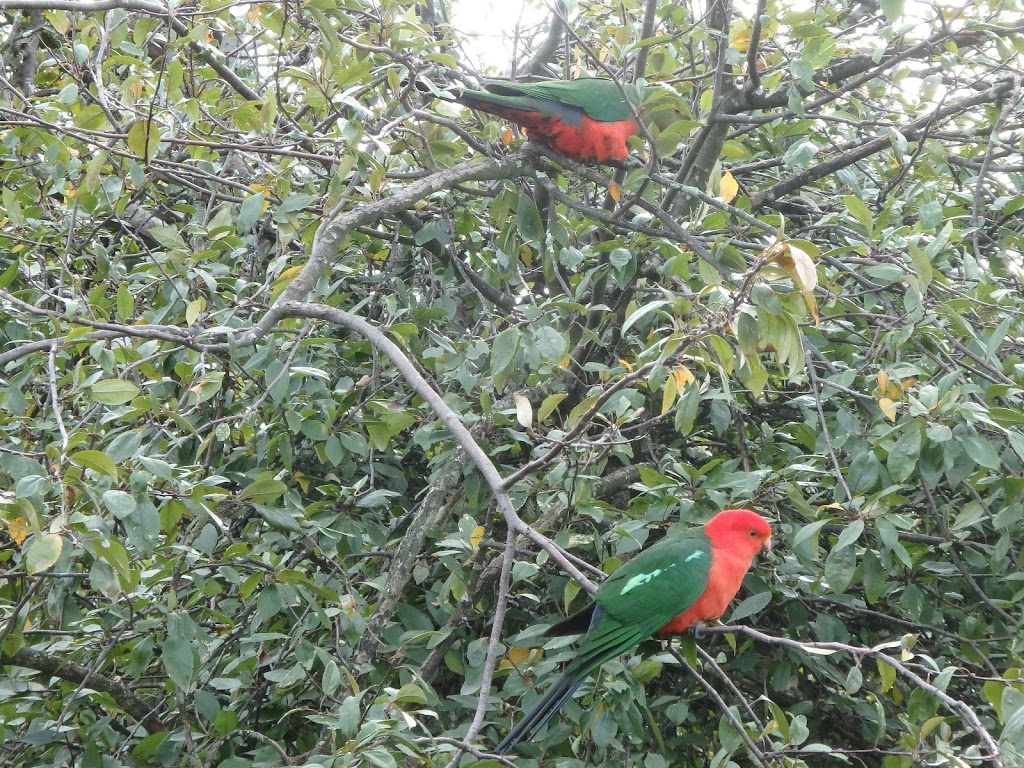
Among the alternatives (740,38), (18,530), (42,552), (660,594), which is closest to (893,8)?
(740,38)

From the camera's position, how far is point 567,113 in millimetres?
3787

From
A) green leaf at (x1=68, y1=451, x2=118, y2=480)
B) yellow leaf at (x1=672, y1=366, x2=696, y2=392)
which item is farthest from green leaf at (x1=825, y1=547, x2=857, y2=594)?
green leaf at (x1=68, y1=451, x2=118, y2=480)

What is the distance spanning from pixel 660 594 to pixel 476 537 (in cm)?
61

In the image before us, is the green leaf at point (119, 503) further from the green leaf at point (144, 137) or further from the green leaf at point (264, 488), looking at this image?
the green leaf at point (144, 137)

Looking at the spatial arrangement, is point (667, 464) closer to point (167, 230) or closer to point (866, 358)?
point (866, 358)

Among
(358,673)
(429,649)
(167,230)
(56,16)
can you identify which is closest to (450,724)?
(429,649)

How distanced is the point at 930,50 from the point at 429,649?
2763mm

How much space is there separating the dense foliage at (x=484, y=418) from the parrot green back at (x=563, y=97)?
0.75 ft

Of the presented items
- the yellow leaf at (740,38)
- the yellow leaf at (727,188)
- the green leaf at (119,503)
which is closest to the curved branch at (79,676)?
the green leaf at (119,503)

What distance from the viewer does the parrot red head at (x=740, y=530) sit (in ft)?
10.7

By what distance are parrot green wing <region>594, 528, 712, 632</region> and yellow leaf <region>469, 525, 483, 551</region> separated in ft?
1.49

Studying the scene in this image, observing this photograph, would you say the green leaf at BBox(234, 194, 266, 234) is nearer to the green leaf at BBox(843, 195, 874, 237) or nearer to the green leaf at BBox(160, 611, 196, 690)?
the green leaf at BBox(160, 611, 196, 690)

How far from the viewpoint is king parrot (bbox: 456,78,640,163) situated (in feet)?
12.0

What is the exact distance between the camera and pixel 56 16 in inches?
130
